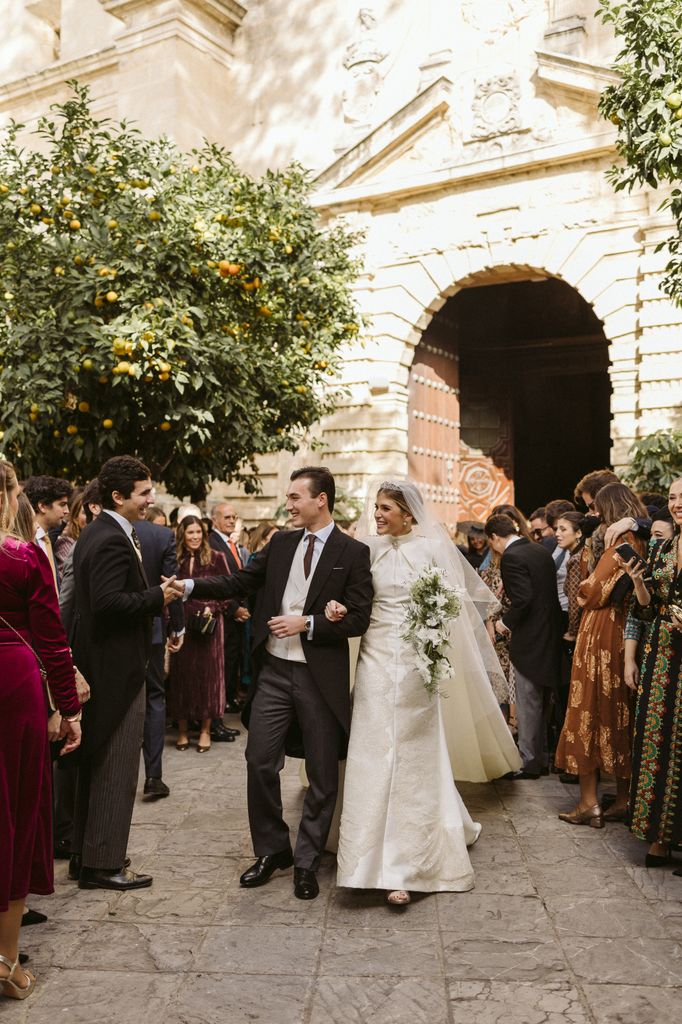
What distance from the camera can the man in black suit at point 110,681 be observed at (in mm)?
4379

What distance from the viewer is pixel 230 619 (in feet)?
29.3

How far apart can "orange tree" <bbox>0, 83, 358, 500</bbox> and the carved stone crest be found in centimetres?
428

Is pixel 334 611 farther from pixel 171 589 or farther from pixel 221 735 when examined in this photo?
pixel 221 735

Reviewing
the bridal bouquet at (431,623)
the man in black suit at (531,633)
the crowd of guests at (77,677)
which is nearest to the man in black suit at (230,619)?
the crowd of guests at (77,677)

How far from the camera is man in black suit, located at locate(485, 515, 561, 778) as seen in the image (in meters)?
6.60

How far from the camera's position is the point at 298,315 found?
9.85 metres

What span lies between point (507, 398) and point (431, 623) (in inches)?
458

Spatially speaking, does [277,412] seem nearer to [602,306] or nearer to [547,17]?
[602,306]

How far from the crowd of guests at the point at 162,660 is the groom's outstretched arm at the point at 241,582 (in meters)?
0.29

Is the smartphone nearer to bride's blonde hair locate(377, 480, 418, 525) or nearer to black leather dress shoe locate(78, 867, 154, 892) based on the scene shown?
bride's blonde hair locate(377, 480, 418, 525)

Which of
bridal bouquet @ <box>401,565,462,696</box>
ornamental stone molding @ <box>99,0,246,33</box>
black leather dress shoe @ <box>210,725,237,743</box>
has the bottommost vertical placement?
black leather dress shoe @ <box>210,725,237,743</box>

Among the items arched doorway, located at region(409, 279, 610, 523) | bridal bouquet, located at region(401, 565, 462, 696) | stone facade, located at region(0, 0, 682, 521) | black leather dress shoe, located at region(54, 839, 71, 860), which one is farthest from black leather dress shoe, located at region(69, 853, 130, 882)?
arched doorway, located at region(409, 279, 610, 523)

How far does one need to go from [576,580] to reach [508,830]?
1949mm

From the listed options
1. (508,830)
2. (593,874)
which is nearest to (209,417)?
(508,830)
